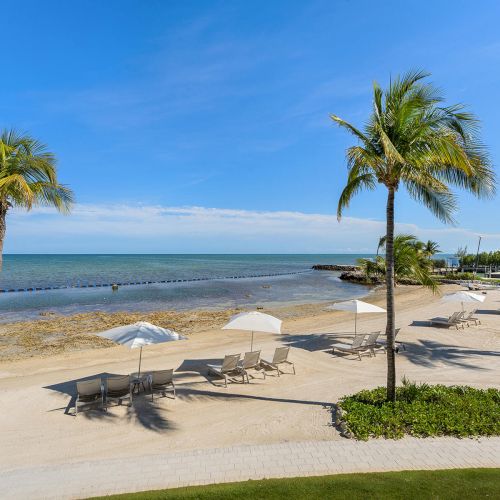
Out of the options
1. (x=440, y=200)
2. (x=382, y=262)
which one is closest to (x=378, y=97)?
(x=440, y=200)

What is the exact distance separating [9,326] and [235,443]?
67.5ft

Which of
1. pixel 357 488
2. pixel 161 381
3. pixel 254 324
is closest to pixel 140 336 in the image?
pixel 161 381

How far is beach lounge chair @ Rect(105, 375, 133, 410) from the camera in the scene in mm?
8383

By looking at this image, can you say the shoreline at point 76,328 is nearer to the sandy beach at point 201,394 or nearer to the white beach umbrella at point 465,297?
the sandy beach at point 201,394

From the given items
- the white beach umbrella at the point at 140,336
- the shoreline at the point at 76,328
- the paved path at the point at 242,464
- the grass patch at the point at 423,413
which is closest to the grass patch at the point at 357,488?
the paved path at the point at 242,464

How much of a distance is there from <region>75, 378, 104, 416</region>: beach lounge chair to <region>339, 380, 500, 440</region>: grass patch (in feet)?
18.2

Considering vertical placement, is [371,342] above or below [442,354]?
above

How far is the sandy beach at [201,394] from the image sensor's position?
22.3ft

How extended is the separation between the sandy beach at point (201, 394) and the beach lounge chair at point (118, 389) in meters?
0.35

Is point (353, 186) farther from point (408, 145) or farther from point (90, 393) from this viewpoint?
point (90, 393)

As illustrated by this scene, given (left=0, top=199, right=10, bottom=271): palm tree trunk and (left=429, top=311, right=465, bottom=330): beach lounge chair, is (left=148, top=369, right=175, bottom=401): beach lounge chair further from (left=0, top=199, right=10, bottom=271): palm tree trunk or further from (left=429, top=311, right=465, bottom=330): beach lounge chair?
(left=429, top=311, right=465, bottom=330): beach lounge chair

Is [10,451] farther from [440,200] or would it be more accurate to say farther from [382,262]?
[382,262]

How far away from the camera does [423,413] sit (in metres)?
7.43

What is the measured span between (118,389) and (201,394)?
2054mm
